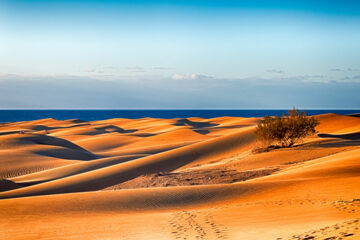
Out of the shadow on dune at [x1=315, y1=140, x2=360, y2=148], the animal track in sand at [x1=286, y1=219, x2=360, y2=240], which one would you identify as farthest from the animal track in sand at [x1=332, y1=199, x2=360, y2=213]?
the shadow on dune at [x1=315, y1=140, x2=360, y2=148]

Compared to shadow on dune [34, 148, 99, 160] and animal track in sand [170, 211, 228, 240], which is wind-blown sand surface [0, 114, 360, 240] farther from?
shadow on dune [34, 148, 99, 160]

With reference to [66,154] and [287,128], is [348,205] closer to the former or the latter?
[287,128]

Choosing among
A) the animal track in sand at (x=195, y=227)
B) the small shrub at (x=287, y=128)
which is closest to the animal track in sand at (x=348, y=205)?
the animal track in sand at (x=195, y=227)

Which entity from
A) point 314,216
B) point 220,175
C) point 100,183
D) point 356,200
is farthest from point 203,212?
point 100,183

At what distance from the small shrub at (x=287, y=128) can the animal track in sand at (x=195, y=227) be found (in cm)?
1419

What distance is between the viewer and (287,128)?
2491cm

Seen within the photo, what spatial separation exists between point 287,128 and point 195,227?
16106 mm

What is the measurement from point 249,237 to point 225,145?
74.3 feet

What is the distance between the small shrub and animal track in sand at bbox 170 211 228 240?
1419cm

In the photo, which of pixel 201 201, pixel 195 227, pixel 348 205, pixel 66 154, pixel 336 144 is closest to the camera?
pixel 195 227

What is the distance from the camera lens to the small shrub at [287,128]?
80.9 ft

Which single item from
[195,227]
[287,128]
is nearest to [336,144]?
[287,128]

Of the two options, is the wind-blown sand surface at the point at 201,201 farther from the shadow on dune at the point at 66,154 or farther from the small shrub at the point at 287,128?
the shadow on dune at the point at 66,154

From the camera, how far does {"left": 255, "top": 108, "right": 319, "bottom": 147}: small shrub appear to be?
24.7 m
